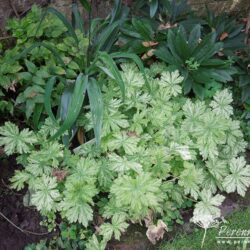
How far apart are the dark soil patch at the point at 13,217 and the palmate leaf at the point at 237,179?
4.02 feet

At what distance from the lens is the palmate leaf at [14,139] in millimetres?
2307

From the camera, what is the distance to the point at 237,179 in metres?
2.41

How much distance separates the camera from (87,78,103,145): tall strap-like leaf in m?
2.21

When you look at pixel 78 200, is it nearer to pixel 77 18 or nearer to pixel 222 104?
pixel 222 104

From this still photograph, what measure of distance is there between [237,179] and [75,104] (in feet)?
3.77

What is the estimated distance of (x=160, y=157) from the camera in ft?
7.45

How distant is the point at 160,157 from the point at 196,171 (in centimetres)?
27

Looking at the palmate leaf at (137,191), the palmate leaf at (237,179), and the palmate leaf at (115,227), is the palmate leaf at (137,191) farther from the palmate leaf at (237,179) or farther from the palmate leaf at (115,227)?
the palmate leaf at (237,179)

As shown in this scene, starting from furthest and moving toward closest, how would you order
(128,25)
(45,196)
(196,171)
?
(128,25) < (196,171) < (45,196)

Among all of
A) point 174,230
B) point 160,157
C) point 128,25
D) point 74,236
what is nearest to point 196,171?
point 160,157

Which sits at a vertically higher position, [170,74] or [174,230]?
[170,74]

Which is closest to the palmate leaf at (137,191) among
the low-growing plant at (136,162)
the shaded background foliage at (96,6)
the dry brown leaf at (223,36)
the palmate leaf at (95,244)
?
the low-growing plant at (136,162)

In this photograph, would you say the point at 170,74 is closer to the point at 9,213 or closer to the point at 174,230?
the point at 174,230

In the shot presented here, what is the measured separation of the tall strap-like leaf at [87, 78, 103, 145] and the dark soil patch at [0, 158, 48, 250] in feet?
2.42
